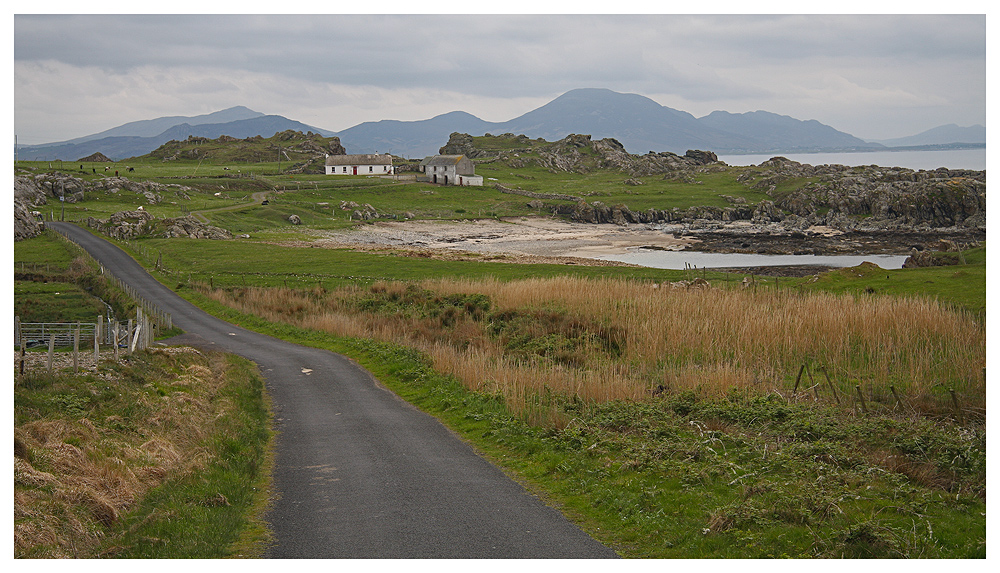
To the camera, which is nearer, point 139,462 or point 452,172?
point 139,462

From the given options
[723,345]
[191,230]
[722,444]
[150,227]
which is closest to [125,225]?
[150,227]

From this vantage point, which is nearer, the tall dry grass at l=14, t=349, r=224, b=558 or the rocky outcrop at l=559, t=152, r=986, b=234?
the tall dry grass at l=14, t=349, r=224, b=558

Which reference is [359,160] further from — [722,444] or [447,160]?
[722,444]

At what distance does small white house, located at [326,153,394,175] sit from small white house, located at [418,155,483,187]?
35.1 ft

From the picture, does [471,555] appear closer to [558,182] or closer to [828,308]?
[828,308]

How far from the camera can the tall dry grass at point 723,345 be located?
20578 mm

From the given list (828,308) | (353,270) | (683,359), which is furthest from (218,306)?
(828,308)

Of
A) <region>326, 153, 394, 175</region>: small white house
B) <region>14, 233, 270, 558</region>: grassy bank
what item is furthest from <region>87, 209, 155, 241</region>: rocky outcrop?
<region>326, 153, 394, 175</region>: small white house

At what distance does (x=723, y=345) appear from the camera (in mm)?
26156

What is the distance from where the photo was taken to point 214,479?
14.7 m

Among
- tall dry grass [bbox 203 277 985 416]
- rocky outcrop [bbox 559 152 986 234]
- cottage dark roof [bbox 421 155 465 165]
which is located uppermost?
cottage dark roof [bbox 421 155 465 165]

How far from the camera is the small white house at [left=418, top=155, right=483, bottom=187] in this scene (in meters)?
154

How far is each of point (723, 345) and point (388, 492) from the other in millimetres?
16034

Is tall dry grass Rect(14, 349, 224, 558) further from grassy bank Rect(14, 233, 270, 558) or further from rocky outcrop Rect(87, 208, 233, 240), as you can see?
rocky outcrop Rect(87, 208, 233, 240)
